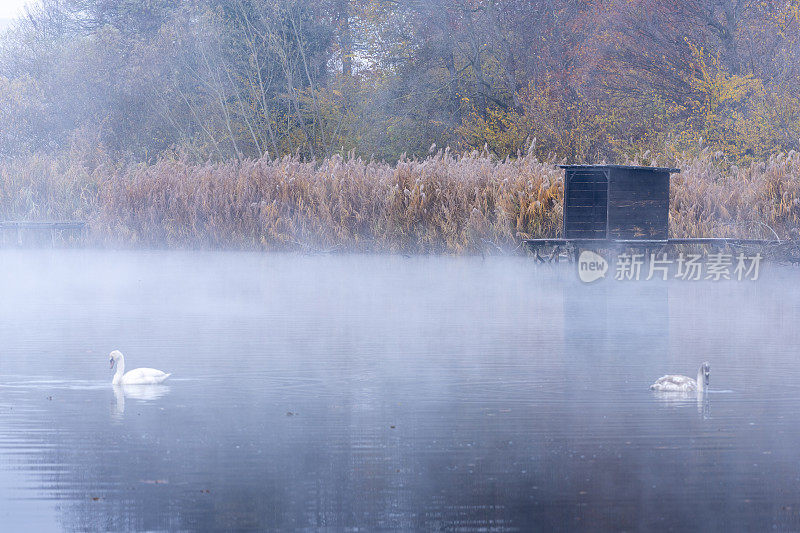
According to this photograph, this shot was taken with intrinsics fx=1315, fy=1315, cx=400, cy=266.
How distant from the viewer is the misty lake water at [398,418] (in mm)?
5109

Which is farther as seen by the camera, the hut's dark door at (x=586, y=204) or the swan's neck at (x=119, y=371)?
the hut's dark door at (x=586, y=204)

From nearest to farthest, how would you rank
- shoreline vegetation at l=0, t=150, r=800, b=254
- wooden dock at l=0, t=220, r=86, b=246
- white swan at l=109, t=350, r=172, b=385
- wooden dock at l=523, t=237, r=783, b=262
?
white swan at l=109, t=350, r=172, b=385
wooden dock at l=523, t=237, r=783, b=262
shoreline vegetation at l=0, t=150, r=800, b=254
wooden dock at l=0, t=220, r=86, b=246

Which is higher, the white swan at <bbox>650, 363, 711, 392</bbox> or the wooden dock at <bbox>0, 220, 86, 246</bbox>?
the white swan at <bbox>650, 363, 711, 392</bbox>

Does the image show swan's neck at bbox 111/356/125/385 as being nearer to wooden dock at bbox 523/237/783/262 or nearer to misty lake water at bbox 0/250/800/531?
misty lake water at bbox 0/250/800/531

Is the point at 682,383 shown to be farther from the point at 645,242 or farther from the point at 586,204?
the point at 586,204

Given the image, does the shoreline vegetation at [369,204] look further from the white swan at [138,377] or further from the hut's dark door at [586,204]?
the white swan at [138,377]

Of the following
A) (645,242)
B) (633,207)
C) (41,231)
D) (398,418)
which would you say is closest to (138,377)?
(398,418)

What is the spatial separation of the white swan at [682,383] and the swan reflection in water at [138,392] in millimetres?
2988

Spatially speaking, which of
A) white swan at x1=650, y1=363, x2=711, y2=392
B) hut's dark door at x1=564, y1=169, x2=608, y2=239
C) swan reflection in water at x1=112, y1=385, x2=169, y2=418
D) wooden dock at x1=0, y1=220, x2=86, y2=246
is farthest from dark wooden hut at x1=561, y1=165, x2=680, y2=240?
swan reflection in water at x1=112, y1=385, x2=169, y2=418

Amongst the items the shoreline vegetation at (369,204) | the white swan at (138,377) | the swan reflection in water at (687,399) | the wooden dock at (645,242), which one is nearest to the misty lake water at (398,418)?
the swan reflection in water at (687,399)

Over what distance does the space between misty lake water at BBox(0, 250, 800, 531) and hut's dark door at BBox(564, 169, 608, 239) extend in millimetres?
4560

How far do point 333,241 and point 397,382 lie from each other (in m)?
14.4

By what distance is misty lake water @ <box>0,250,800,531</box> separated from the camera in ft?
16.8

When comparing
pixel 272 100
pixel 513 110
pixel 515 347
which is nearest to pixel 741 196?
pixel 515 347
